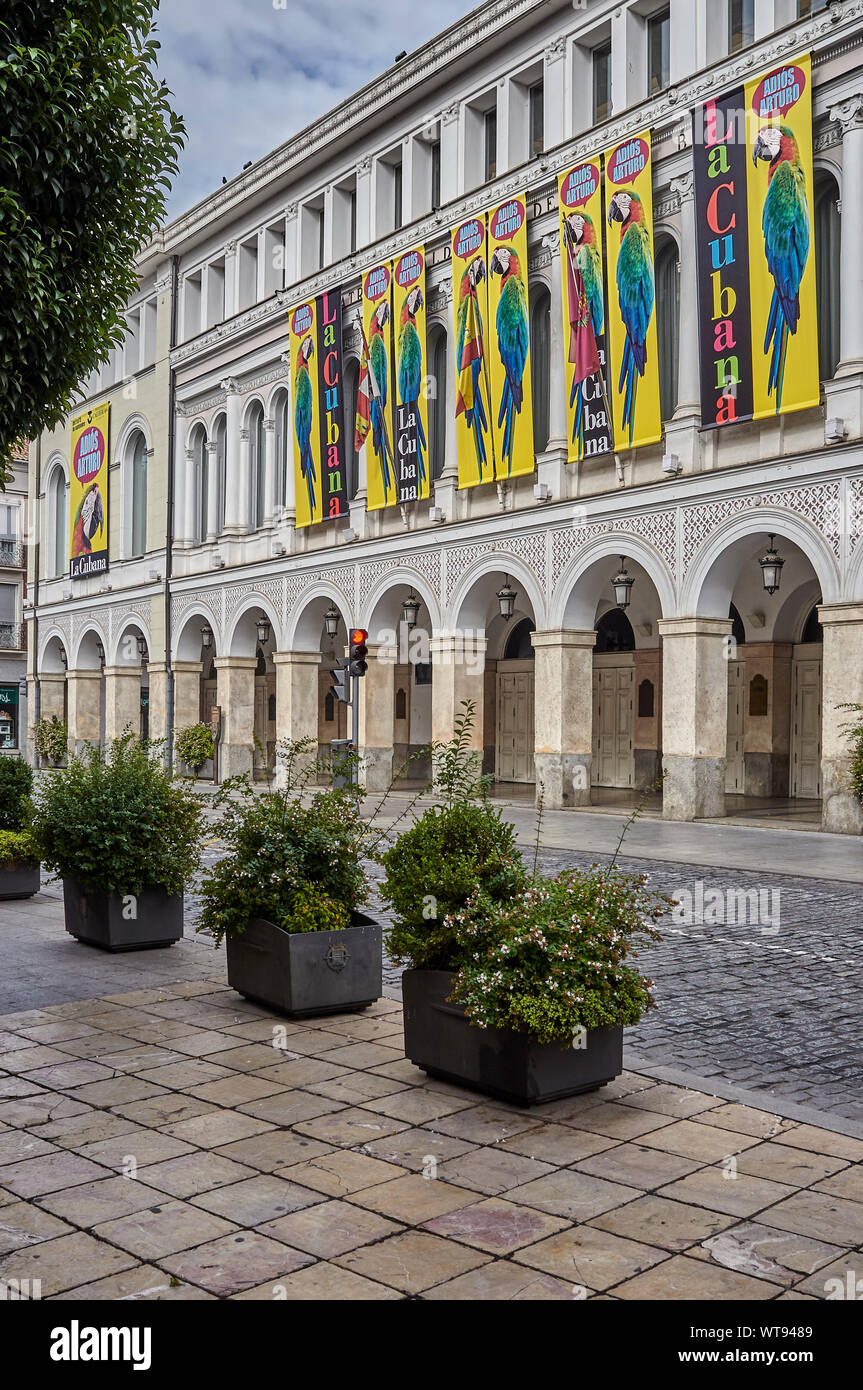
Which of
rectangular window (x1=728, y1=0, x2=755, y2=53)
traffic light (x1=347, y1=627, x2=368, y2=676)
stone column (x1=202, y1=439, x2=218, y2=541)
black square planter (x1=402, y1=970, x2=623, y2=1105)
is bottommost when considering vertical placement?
black square planter (x1=402, y1=970, x2=623, y2=1105)

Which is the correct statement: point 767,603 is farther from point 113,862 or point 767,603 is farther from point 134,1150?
point 134,1150

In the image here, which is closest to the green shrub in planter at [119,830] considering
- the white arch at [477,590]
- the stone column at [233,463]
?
the white arch at [477,590]

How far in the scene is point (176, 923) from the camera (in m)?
9.53

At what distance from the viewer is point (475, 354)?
23.0 metres

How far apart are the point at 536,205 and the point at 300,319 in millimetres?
7657

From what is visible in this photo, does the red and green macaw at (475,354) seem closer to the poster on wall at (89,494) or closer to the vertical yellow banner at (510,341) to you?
the vertical yellow banner at (510,341)

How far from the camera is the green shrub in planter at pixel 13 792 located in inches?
488

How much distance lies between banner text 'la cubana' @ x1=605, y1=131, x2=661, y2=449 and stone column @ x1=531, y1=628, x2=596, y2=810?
3657 mm

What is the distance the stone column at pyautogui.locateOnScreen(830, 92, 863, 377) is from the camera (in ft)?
56.0

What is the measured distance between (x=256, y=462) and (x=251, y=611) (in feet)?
12.3

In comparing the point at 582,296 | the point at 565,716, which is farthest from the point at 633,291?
the point at 565,716

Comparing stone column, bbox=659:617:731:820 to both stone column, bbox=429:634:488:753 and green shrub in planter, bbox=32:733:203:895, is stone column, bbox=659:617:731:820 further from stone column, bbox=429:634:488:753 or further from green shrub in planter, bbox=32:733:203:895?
green shrub in planter, bbox=32:733:203:895

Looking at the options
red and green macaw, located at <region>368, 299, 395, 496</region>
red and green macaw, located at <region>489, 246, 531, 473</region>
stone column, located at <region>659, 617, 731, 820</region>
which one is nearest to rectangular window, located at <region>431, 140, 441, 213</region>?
red and green macaw, located at <region>368, 299, 395, 496</region>
